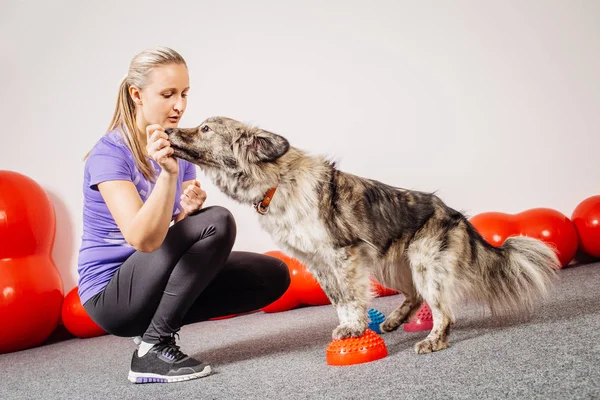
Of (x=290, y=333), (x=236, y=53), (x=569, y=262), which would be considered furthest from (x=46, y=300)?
(x=569, y=262)

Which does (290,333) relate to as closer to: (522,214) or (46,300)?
(46,300)

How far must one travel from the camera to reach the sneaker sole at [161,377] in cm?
230

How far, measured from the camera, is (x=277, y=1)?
4.93 metres

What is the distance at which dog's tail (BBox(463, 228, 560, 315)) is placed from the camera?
2.58 metres

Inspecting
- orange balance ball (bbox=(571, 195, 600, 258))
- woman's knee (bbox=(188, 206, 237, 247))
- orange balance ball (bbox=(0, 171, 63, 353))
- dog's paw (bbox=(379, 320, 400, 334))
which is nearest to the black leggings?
woman's knee (bbox=(188, 206, 237, 247))

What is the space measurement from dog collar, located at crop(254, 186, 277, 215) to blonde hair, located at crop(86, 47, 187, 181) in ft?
1.66

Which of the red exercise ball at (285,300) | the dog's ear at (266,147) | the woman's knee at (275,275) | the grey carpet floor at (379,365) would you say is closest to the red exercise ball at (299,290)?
the red exercise ball at (285,300)

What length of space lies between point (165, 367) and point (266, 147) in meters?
1.00

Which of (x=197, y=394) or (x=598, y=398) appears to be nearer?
(x=598, y=398)

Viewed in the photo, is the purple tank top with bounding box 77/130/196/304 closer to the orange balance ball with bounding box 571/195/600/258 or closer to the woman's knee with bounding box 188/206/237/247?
the woman's knee with bounding box 188/206/237/247

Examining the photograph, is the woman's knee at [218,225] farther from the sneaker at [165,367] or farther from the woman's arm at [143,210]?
the sneaker at [165,367]

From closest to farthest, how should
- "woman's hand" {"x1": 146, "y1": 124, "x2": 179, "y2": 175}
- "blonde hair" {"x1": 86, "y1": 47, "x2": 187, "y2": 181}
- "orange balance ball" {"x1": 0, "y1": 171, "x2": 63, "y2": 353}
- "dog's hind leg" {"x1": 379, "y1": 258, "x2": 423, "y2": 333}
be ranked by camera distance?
"woman's hand" {"x1": 146, "y1": 124, "x2": 179, "y2": 175} → "blonde hair" {"x1": 86, "y1": 47, "x2": 187, "y2": 181} → "dog's hind leg" {"x1": 379, "y1": 258, "x2": 423, "y2": 333} → "orange balance ball" {"x1": 0, "y1": 171, "x2": 63, "y2": 353}

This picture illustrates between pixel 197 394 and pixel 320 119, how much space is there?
10.5ft

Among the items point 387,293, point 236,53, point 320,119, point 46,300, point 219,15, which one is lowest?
point 46,300
